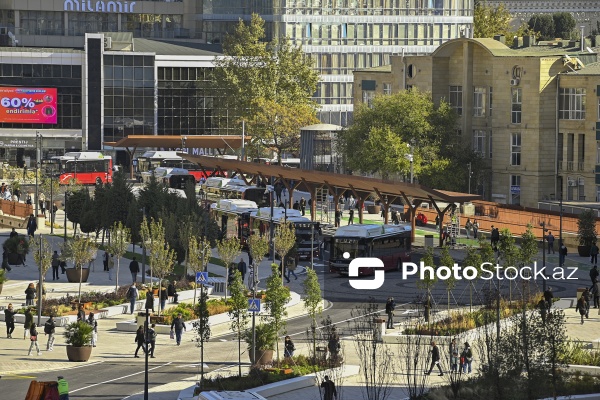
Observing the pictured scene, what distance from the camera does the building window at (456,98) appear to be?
124 m

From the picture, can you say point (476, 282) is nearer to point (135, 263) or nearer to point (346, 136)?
point (135, 263)

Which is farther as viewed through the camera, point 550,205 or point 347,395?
point 550,205

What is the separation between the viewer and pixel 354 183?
97.8 m

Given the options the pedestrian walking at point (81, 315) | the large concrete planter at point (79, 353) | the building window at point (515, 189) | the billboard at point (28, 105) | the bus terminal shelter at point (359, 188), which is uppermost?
the billboard at point (28, 105)

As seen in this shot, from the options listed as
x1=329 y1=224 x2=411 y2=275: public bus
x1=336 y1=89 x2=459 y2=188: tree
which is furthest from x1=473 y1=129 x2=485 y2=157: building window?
x1=329 y1=224 x2=411 y2=275: public bus

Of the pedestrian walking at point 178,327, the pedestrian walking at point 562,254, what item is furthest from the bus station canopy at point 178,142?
the pedestrian walking at point 178,327

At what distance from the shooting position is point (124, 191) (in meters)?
95.6

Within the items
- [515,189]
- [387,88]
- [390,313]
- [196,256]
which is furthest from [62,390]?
[387,88]

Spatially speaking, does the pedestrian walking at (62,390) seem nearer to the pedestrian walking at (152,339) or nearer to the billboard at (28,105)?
the pedestrian walking at (152,339)

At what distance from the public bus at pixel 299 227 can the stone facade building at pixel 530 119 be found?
87.1 ft

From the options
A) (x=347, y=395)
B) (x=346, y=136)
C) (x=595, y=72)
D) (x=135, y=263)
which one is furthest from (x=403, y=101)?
(x=347, y=395)

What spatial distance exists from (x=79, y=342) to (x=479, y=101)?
64.3 meters

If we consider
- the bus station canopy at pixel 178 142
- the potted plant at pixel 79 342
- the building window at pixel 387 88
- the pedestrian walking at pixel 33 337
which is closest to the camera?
the potted plant at pixel 79 342

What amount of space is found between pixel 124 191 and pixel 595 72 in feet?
118
